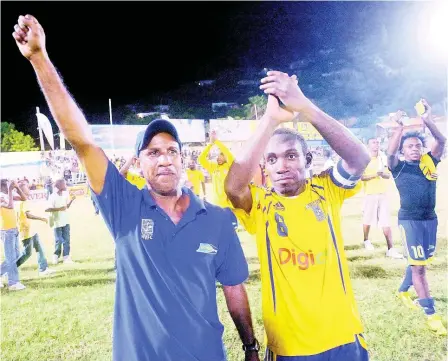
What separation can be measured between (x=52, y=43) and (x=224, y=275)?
81.5 inches

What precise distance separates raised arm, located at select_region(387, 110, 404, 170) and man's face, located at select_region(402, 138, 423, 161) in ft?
0.34

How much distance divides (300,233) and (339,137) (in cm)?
47

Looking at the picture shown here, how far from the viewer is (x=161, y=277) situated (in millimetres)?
1523

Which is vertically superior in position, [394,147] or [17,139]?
[17,139]

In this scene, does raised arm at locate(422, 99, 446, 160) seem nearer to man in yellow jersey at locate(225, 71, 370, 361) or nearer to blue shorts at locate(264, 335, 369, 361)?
man in yellow jersey at locate(225, 71, 370, 361)

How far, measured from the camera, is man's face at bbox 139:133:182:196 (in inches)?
64.9

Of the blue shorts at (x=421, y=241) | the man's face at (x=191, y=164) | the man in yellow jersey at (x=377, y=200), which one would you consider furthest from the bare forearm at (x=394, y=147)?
the man's face at (x=191, y=164)

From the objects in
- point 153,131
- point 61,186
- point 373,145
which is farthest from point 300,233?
point 61,186

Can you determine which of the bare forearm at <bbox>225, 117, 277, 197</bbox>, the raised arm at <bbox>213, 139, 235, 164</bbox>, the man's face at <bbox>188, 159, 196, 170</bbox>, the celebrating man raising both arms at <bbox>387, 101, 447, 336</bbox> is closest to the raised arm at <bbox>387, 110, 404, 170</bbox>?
the celebrating man raising both arms at <bbox>387, 101, 447, 336</bbox>

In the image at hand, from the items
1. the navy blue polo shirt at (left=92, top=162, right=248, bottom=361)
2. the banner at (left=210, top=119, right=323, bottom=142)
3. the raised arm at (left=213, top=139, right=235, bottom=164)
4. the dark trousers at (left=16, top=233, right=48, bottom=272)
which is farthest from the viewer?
the dark trousers at (left=16, top=233, right=48, bottom=272)

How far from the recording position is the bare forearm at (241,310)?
1.74m

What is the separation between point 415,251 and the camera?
10.7ft

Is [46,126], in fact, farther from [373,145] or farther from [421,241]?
[421,241]

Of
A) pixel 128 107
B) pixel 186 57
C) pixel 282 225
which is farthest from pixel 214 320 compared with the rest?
pixel 186 57
